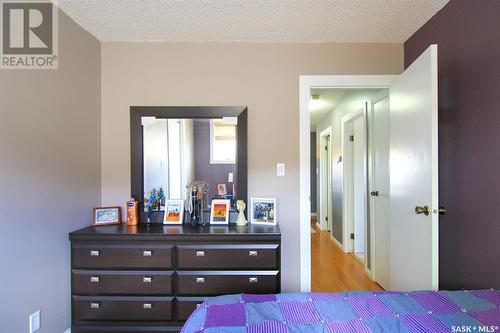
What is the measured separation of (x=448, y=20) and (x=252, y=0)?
132cm

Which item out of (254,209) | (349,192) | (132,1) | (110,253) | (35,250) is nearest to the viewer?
(35,250)

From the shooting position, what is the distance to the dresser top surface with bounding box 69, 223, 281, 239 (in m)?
1.85

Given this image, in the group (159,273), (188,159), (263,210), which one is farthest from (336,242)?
(159,273)

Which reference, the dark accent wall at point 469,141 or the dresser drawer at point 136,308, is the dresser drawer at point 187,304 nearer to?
the dresser drawer at point 136,308

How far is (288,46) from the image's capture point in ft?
7.47

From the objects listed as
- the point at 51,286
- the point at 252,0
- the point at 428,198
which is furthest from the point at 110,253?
the point at 428,198

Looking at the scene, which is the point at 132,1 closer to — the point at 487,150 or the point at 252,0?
the point at 252,0

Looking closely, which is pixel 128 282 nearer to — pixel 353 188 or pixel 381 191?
pixel 381 191

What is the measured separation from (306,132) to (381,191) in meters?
1.10

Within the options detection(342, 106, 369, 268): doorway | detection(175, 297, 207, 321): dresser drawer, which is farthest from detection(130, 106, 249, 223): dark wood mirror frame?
detection(342, 106, 369, 268): doorway

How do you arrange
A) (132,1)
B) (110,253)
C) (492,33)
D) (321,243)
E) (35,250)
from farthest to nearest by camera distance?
1. (321,243)
2. (110,253)
3. (132,1)
4. (35,250)
5. (492,33)

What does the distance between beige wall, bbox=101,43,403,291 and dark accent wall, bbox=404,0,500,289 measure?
2.13ft

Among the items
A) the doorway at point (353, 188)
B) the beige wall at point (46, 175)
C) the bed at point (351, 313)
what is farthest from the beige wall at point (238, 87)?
the doorway at point (353, 188)

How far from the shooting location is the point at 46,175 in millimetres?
1670
